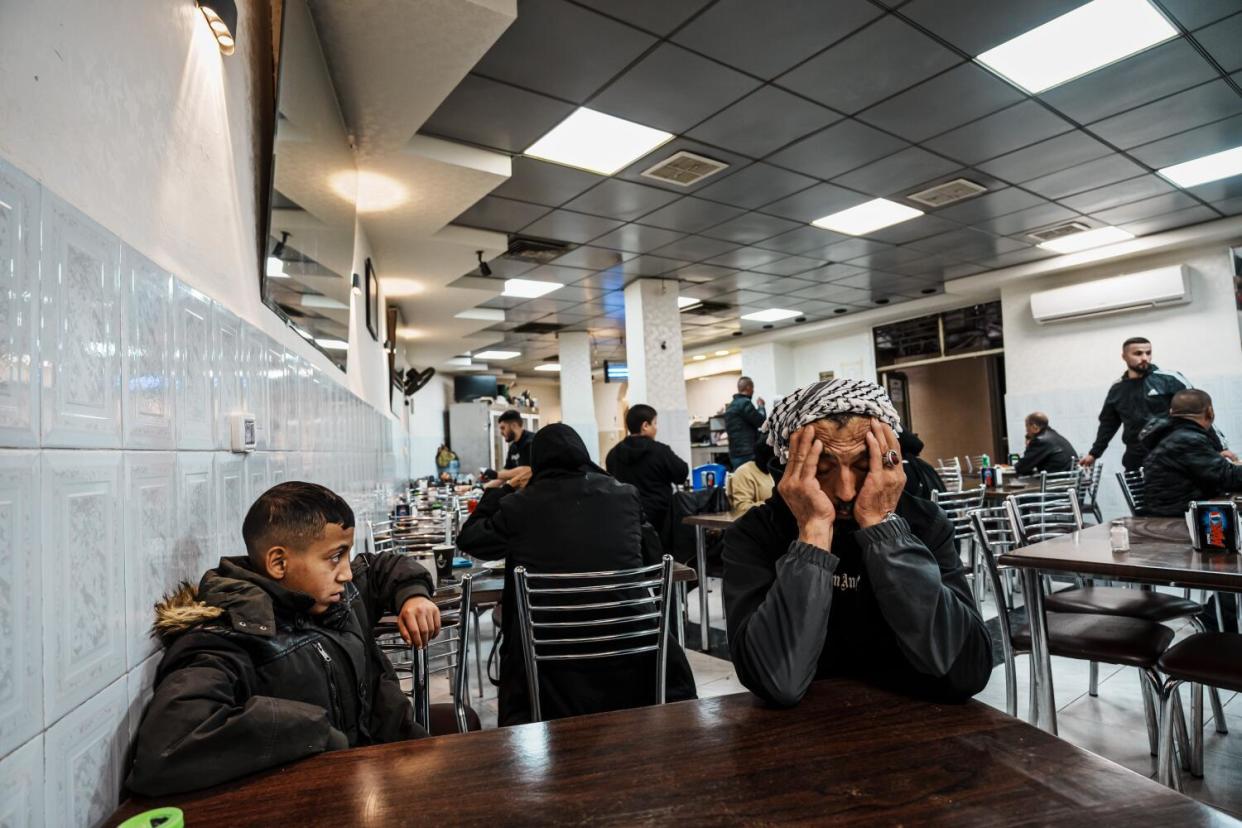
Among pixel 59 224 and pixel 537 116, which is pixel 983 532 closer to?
pixel 59 224

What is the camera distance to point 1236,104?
167 inches

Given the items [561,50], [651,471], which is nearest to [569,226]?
[651,471]

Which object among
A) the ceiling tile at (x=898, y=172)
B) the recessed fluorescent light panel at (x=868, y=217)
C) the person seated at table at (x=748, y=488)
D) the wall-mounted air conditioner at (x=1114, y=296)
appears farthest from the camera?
the wall-mounted air conditioner at (x=1114, y=296)

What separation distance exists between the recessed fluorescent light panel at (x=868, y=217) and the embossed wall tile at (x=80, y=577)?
19.1 feet

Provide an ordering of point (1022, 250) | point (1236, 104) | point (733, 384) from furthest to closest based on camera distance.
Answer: point (733, 384)
point (1022, 250)
point (1236, 104)

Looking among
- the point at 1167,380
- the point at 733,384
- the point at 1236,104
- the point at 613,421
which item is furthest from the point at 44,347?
the point at 613,421

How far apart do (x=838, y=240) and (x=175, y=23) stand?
20.2 ft

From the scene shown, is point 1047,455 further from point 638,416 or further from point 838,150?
point 638,416

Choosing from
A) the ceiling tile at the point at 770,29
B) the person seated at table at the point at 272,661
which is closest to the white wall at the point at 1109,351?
the ceiling tile at the point at 770,29

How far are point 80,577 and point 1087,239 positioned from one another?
872 centimetres

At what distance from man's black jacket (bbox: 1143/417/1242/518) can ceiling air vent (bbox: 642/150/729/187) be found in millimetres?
3088

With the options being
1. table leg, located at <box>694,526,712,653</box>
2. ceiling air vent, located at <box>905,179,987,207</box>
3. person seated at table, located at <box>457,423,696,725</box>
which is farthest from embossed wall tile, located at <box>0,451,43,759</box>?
ceiling air vent, located at <box>905,179,987,207</box>

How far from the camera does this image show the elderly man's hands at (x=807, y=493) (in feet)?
3.94

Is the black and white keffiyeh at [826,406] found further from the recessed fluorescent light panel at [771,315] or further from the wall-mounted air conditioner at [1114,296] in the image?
the recessed fluorescent light panel at [771,315]
